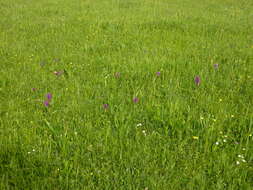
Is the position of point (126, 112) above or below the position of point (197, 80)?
below

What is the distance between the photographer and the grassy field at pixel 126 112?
193 centimetres

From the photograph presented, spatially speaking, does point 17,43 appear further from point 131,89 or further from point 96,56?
point 131,89

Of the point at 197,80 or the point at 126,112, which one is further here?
the point at 197,80

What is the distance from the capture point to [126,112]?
8.62 feet

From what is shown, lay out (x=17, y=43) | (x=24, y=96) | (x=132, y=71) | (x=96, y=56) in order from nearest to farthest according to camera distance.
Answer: (x=24, y=96) < (x=132, y=71) < (x=96, y=56) < (x=17, y=43)

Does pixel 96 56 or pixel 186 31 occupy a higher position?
pixel 186 31

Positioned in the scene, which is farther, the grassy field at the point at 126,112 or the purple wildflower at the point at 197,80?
the purple wildflower at the point at 197,80

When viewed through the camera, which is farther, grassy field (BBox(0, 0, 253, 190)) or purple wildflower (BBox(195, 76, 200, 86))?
purple wildflower (BBox(195, 76, 200, 86))

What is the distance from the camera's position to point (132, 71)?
3.62 metres

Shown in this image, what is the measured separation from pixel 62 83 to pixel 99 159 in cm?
162

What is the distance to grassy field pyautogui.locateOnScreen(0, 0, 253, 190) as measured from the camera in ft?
6.33

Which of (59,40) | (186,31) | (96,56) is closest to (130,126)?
(96,56)

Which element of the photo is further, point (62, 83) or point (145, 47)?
point (145, 47)

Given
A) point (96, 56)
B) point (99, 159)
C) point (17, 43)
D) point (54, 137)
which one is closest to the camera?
point (99, 159)
